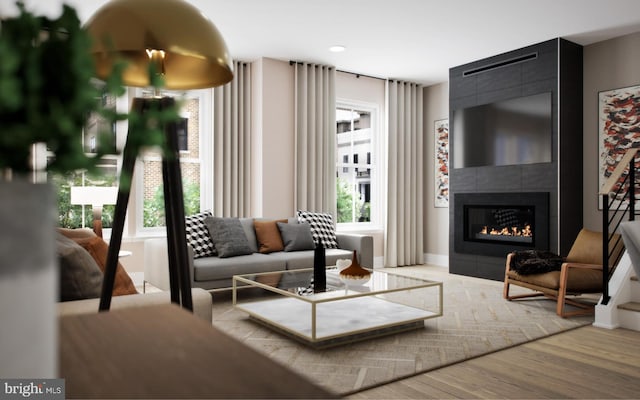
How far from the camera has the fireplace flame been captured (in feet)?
19.1

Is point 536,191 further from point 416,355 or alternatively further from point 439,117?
point 416,355

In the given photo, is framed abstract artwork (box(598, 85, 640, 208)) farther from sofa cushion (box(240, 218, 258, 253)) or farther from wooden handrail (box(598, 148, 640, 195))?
sofa cushion (box(240, 218, 258, 253))

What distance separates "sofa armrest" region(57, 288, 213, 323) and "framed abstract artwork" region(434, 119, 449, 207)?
556 centimetres

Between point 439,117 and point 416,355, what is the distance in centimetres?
516

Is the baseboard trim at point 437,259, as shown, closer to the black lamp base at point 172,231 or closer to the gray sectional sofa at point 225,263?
the gray sectional sofa at point 225,263

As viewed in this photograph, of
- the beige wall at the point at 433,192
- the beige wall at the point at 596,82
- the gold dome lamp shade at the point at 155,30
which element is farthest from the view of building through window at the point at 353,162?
the gold dome lamp shade at the point at 155,30

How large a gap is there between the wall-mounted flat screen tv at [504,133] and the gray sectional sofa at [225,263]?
222cm

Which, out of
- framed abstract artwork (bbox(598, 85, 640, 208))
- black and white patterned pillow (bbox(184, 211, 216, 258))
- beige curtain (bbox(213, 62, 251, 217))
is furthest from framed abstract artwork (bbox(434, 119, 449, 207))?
black and white patterned pillow (bbox(184, 211, 216, 258))

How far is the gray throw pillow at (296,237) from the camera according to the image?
5.21 meters

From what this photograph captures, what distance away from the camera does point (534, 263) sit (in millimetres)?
4309

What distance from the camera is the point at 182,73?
1.61 meters

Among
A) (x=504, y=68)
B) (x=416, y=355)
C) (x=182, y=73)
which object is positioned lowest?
(x=416, y=355)

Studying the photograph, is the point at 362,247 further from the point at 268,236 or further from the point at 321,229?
the point at 268,236

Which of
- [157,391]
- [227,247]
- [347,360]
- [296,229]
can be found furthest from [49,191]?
[296,229]
